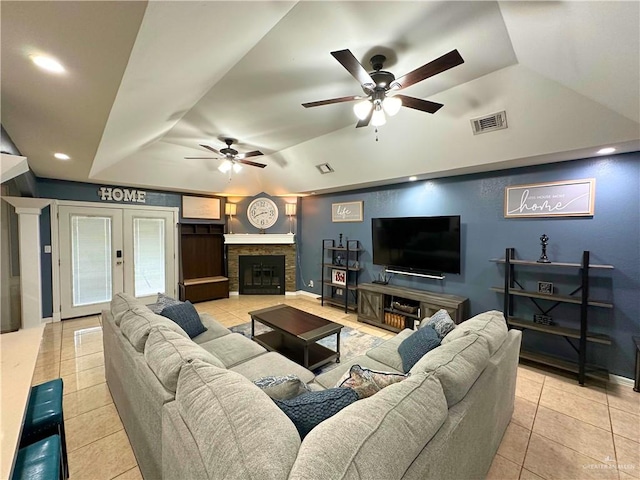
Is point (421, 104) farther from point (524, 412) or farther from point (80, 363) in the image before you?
point (80, 363)

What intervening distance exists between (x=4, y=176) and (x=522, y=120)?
4290mm

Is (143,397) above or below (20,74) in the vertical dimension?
below

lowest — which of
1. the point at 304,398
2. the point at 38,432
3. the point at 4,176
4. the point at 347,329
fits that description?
the point at 347,329

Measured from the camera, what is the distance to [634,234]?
9.05 feet

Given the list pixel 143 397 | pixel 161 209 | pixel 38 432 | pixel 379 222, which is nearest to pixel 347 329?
pixel 379 222

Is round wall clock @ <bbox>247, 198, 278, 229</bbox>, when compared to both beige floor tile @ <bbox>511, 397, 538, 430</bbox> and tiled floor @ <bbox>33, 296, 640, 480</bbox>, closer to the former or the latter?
tiled floor @ <bbox>33, 296, 640, 480</bbox>

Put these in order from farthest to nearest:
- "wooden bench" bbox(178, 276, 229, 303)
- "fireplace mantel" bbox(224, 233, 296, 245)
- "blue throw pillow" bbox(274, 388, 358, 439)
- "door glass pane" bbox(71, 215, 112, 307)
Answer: "fireplace mantel" bbox(224, 233, 296, 245), "wooden bench" bbox(178, 276, 229, 303), "door glass pane" bbox(71, 215, 112, 307), "blue throw pillow" bbox(274, 388, 358, 439)

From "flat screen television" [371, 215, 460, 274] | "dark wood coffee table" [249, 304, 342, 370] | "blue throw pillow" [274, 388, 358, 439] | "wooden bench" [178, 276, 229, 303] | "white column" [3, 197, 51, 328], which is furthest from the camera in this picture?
"wooden bench" [178, 276, 229, 303]

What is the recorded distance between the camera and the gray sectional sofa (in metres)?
0.84

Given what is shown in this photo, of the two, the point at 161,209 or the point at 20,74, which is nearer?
the point at 20,74

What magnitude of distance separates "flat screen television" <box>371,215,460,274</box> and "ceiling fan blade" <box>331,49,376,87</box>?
2.59 meters

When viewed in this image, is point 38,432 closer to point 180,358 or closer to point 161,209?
point 180,358

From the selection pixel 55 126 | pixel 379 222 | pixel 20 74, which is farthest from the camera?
pixel 379 222

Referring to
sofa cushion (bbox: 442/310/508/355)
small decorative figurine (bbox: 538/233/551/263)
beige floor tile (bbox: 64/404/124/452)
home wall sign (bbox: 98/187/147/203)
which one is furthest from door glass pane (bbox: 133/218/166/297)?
small decorative figurine (bbox: 538/233/551/263)
